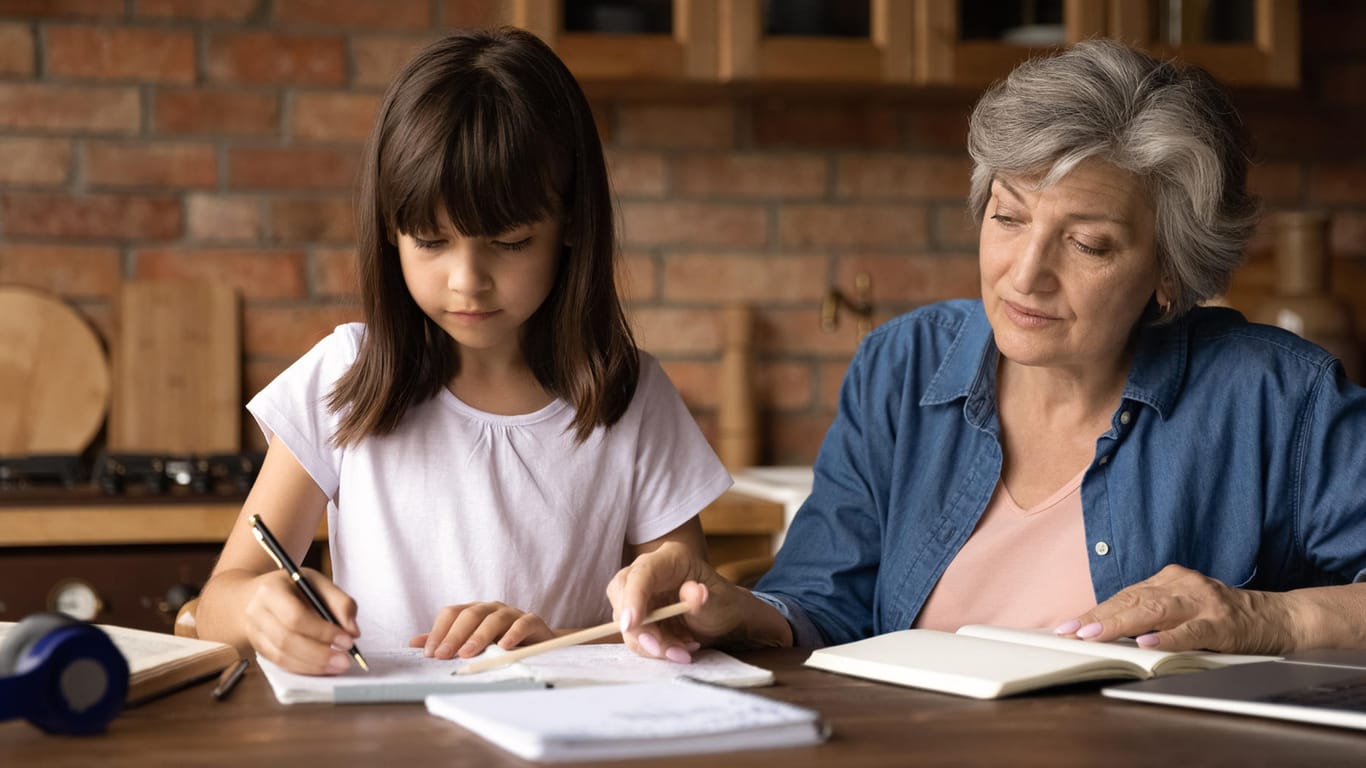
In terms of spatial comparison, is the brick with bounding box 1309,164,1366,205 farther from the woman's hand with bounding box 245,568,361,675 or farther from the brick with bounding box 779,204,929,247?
the woman's hand with bounding box 245,568,361,675

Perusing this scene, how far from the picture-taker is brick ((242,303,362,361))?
278 cm

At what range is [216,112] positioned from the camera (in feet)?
9.00

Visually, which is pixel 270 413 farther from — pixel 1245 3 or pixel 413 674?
pixel 1245 3

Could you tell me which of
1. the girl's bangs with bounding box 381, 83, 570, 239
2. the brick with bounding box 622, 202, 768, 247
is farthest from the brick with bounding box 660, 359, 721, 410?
the girl's bangs with bounding box 381, 83, 570, 239

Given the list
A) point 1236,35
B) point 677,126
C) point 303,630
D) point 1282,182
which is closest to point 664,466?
point 303,630

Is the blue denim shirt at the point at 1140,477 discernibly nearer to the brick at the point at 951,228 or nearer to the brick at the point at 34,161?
the brick at the point at 951,228

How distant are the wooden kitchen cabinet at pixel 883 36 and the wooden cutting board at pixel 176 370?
0.81 m

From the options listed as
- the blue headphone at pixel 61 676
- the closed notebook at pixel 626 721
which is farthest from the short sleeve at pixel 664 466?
the blue headphone at pixel 61 676

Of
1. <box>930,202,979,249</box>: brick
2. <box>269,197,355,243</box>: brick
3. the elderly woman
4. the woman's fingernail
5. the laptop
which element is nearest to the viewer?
the laptop

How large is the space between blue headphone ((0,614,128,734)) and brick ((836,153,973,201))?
2.23 metres

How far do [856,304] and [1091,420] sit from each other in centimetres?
142

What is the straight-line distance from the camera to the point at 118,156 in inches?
107

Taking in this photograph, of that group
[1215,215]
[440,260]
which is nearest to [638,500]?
[440,260]

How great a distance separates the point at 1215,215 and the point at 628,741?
0.90 m
